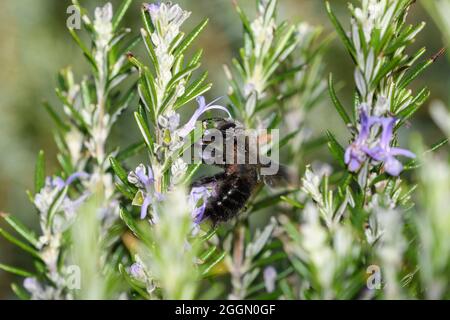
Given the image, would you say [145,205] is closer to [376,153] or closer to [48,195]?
[48,195]

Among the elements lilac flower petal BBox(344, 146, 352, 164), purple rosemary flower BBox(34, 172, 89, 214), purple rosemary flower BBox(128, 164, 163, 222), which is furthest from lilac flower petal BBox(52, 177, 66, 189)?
lilac flower petal BBox(344, 146, 352, 164)

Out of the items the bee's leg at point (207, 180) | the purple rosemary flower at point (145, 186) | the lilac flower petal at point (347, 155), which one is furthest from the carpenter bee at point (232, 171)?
the lilac flower petal at point (347, 155)

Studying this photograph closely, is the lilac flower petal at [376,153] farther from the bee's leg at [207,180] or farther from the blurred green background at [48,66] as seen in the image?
the blurred green background at [48,66]

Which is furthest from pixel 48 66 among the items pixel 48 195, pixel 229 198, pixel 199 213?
pixel 199 213

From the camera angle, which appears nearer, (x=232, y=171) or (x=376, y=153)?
(x=376, y=153)

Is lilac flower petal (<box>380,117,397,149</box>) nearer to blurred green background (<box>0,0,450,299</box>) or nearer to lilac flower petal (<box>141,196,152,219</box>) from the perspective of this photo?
lilac flower petal (<box>141,196,152,219</box>)
